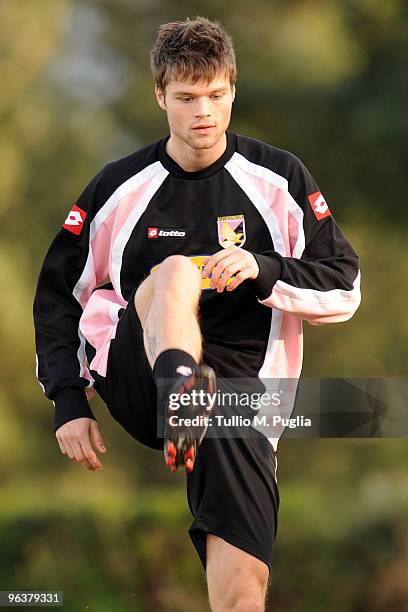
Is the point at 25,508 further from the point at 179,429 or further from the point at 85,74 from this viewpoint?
the point at 179,429

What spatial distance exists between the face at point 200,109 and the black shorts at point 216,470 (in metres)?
0.48

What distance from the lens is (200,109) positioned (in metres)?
3.25

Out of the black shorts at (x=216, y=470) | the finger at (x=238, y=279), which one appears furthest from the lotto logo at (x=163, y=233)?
the finger at (x=238, y=279)

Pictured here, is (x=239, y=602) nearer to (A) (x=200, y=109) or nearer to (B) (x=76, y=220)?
(B) (x=76, y=220)

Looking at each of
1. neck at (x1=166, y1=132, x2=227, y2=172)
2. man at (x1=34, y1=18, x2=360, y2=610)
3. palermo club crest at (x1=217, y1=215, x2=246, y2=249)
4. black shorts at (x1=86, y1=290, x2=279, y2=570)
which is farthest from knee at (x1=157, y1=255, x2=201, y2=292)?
neck at (x1=166, y1=132, x2=227, y2=172)

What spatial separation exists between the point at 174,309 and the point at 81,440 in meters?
0.62

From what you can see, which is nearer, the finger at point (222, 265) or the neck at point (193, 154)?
the finger at point (222, 265)

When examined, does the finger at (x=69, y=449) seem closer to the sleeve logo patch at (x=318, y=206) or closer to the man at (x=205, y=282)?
the man at (x=205, y=282)

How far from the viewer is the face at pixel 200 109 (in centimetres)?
326

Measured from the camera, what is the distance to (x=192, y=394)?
2807 millimetres

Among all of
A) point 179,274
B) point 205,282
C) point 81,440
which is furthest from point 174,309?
point 81,440

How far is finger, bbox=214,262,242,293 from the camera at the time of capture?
293 centimetres

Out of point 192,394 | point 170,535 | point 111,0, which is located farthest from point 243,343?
point 111,0

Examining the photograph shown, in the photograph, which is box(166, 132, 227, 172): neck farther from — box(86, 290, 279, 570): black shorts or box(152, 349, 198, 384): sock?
box(152, 349, 198, 384): sock
